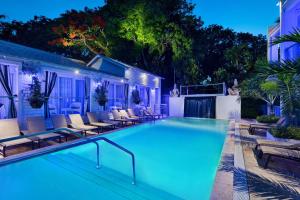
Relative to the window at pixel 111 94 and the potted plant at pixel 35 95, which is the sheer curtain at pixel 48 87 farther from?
the window at pixel 111 94

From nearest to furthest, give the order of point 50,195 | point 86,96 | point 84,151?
point 50,195
point 84,151
point 86,96

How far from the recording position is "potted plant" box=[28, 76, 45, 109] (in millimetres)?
10141

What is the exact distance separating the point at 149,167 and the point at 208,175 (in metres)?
1.76

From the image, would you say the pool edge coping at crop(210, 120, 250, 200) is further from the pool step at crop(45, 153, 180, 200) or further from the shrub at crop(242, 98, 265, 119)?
the shrub at crop(242, 98, 265, 119)

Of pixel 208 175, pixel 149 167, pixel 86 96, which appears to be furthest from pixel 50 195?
pixel 86 96

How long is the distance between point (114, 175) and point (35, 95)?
635cm

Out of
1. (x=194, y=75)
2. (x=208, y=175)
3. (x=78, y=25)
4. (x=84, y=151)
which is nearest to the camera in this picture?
(x=208, y=175)

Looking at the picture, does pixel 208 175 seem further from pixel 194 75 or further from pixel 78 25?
pixel 78 25

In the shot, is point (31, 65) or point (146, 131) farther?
point (146, 131)

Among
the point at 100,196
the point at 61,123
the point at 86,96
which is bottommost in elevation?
the point at 100,196

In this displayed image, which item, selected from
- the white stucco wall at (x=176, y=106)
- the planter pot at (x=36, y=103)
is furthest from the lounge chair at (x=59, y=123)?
the white stucco wall at (x=176, y=106)

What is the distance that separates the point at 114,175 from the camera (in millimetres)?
6043

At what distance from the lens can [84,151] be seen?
8359 millimetres

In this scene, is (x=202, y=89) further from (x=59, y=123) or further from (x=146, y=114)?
(x=59, y=123)
